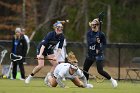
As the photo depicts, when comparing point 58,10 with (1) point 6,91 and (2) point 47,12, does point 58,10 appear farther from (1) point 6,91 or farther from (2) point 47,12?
(1) point 6,91

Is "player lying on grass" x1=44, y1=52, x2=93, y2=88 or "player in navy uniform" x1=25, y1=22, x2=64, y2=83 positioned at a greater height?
"player in navy uniform" x1=25, y1=22, x2=64, y2=83

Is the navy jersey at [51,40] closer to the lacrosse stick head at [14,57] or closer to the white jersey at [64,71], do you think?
the white jersey at [64,71]

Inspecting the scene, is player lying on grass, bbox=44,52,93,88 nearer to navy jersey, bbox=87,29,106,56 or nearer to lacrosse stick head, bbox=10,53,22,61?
navy jersey, bbox=87,29,106,56

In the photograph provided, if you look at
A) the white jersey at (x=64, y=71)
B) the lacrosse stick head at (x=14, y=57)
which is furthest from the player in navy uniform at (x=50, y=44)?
the lacrosse stick head at (x=14, y=57)

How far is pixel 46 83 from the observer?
26.9 metres

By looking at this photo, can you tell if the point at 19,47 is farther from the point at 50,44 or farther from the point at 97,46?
the point at 97,46

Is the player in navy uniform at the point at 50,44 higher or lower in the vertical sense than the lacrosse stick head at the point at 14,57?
higher

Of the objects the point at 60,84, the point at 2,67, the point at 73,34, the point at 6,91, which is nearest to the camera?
the point at 6,91

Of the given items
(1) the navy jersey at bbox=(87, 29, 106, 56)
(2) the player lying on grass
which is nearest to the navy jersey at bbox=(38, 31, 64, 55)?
(1) the navy jersey at bbox=(87, 29, 106, 56)

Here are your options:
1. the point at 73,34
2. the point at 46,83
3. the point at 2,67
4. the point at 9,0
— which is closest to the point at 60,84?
the point at 46,83

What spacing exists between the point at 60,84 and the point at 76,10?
29503 millimetres

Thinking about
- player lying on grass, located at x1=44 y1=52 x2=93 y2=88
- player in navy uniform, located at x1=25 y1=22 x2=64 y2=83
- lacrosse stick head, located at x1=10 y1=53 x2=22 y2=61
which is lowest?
lacrosse stick head, located at x1=10 y1=53 x2=22 y2=61

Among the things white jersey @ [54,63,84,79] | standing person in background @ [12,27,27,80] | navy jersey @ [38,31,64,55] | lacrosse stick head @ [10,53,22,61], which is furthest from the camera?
standing person in background @ [12,27,27,80]

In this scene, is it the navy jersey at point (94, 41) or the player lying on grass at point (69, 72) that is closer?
the player lying on grass at point (69, 72)
